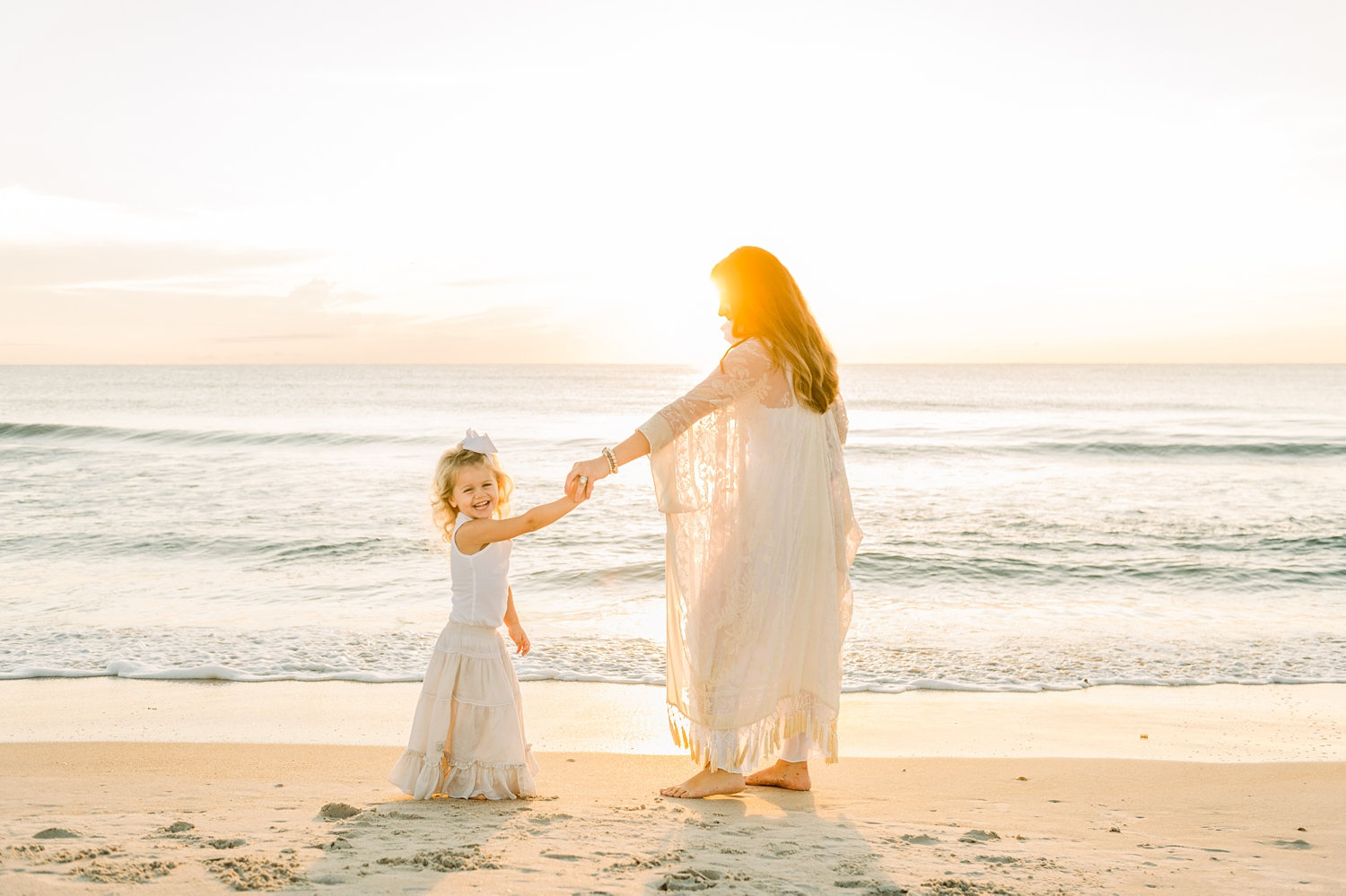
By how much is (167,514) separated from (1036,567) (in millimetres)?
11829

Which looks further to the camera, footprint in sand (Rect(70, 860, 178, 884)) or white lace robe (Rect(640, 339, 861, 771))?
white lace robe (Rect(640, 339, 861, 771))

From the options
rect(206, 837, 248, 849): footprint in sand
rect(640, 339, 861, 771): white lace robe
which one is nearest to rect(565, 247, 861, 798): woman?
rect(640, 339, 861, 771): white lace robe

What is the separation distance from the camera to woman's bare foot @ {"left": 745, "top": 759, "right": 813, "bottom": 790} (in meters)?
4.06

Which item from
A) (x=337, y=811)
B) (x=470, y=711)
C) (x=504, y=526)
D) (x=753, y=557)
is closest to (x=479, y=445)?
(x=504, y=526)

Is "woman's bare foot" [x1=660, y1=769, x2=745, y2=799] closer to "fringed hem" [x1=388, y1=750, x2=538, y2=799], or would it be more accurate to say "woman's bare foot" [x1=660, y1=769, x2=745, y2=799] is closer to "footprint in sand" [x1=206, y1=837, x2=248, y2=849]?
"fringed hem" [x1=388, y1=750, x2=538, y2=799]

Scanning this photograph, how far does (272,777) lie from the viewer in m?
4.40

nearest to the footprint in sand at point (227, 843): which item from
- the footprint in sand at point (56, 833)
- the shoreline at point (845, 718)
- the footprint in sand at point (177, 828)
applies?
the footprint in sand at point (177, 828)

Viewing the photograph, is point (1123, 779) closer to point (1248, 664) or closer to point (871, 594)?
point (1248, 664)

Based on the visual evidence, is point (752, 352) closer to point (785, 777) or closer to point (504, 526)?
point (504, 526)

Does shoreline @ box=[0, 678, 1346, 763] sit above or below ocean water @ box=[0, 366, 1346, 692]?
below

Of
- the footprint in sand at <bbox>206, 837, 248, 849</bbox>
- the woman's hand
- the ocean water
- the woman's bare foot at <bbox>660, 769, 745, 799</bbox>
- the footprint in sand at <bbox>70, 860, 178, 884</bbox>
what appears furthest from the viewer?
the ocean water

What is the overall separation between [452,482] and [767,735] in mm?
1633

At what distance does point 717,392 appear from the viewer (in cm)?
377

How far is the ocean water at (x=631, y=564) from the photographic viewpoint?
7.14 meters
